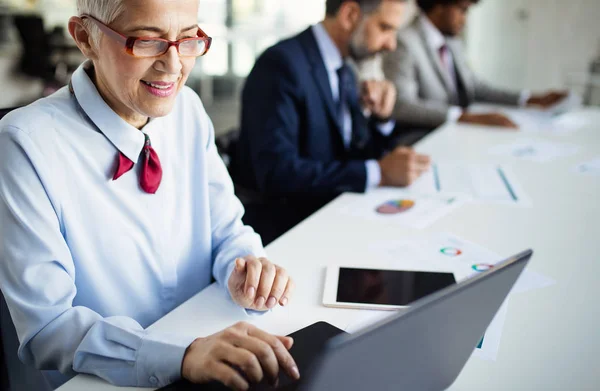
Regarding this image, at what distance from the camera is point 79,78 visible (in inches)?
Result: 42.4

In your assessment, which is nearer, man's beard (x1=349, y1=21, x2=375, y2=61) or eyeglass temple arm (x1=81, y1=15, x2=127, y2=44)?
eyeglass temple arm (x1=81, y1=15, x2=127, y2=44)

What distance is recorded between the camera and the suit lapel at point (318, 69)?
1987 millimetres

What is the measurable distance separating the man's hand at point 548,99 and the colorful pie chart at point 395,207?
6.08ft

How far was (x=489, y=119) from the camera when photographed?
8.73ft

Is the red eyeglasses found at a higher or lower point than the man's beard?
higher

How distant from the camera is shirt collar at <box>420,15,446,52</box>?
3.08 metres

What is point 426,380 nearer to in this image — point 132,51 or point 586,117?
point 132,51

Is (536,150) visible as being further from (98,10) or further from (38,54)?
(38,54)

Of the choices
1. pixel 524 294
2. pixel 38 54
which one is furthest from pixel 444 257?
pixel 38 54

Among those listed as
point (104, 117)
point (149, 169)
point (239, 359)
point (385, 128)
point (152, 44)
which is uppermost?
point (152, 44)

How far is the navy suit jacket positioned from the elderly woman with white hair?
1.72 feet

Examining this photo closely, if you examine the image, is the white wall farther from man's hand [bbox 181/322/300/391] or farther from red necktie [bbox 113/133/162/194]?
man's hand [bbox 181/322/300/391]

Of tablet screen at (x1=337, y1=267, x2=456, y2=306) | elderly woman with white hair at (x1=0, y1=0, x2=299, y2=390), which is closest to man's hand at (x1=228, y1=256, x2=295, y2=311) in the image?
elderly woman with white hair at (x1=0, y1=0, x2=299, y2=390)

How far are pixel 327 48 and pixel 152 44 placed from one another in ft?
3.79
